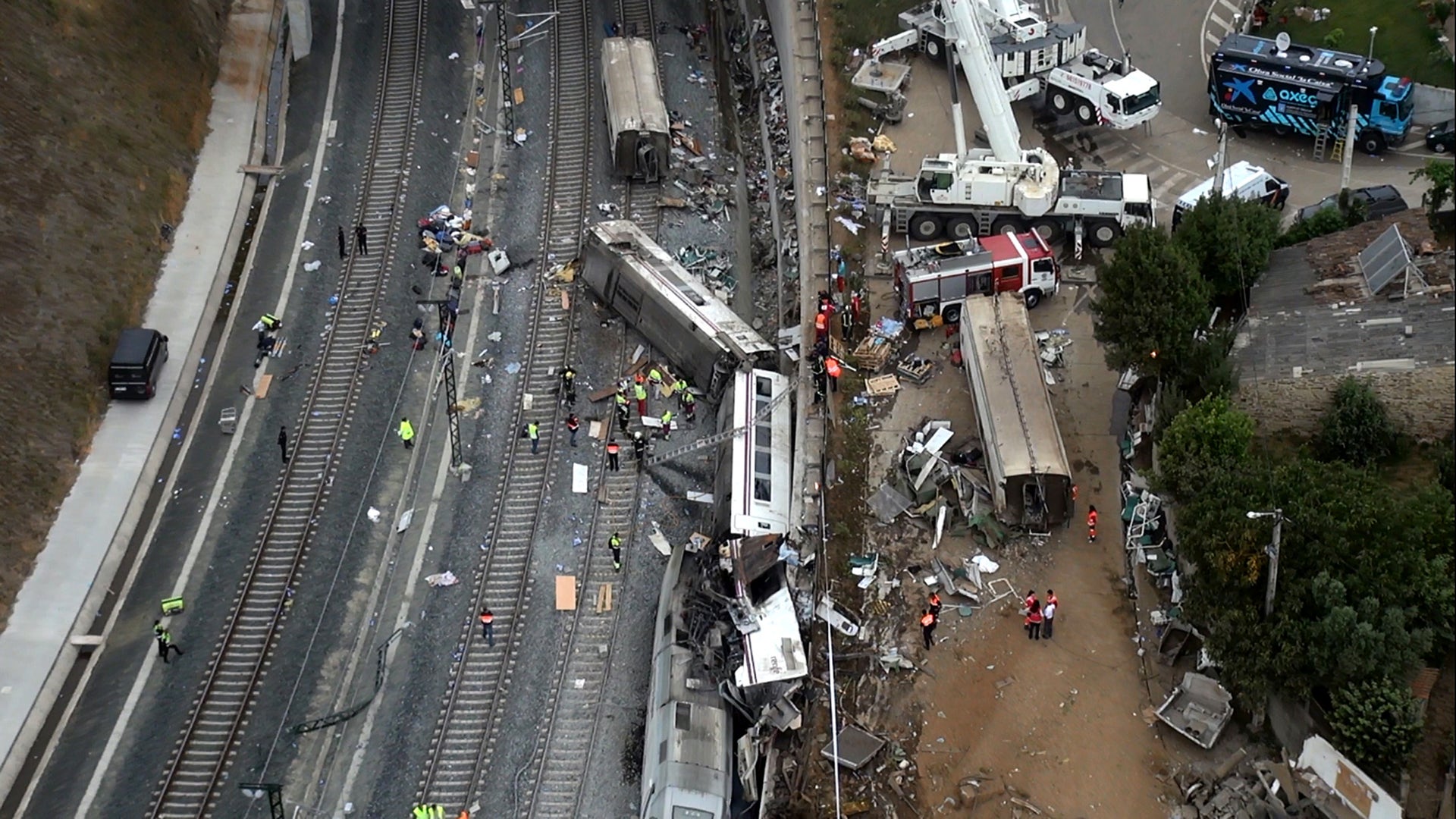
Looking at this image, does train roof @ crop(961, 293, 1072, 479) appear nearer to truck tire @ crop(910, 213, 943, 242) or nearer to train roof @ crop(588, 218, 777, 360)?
truck tire @ crop(910, 213, 943, 242)

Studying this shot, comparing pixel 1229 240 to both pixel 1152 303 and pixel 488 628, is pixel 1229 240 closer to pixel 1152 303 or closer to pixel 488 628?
pixel 1152 303

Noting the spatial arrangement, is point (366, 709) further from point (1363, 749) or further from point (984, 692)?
point (1363, 749)

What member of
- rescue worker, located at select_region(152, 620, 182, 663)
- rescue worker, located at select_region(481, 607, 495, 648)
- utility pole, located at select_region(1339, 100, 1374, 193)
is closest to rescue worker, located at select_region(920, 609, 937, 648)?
rescue worker, located at select_region(481, 607, 495, 648)

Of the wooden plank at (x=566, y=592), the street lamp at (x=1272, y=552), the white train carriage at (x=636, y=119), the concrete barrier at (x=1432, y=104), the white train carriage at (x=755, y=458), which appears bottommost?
the wooden plank at (x=566, y=592)

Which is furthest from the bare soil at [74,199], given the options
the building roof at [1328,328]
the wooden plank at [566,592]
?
the building roof at [1328,328]

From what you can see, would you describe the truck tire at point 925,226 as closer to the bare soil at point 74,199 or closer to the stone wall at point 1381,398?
the stone wall at point 1381,398
